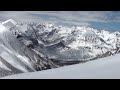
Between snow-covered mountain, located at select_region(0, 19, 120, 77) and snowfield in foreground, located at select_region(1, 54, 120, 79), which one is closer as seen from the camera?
snowfield in foreground, located at select_region(1, 54, 120, 79)

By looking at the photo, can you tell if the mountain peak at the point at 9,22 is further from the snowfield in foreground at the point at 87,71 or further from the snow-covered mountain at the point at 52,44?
the snowfield in foreground at the point at 87,71

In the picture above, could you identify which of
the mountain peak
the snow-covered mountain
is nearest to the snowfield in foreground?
the snow-covered mountain

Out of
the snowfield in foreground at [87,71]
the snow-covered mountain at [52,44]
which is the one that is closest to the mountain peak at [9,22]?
the snow-covered mountain at [52,44]

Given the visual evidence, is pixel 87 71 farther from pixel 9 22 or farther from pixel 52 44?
pixel 9 22

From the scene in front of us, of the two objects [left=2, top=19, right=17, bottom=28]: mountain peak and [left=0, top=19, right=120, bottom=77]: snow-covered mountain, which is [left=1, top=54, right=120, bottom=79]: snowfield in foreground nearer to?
[left=0, top=19, right=120, bottom=77]: snow-covered mountain
